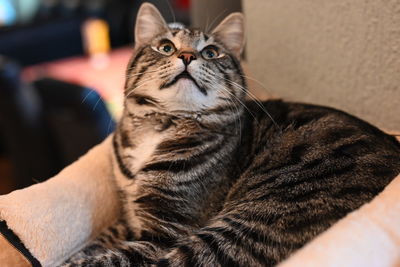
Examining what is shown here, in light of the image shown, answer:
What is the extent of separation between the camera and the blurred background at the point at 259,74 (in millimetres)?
1312

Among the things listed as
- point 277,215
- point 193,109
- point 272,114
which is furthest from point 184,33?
point 277,215

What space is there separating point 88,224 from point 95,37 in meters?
3.40

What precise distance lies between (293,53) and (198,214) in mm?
765

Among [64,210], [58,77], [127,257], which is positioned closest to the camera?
[127,257]

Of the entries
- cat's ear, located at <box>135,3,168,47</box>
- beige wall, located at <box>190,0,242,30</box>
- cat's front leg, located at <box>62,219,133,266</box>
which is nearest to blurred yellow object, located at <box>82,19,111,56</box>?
beige wall, located at <box>190,0,242,30</box>

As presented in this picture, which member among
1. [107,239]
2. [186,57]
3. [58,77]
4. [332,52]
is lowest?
[58,77]

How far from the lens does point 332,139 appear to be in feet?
3.56

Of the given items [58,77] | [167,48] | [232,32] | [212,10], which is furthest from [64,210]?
[58,77]

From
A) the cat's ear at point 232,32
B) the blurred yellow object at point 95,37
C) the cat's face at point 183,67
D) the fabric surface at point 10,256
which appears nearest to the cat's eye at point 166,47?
the cat's face at point 183,67

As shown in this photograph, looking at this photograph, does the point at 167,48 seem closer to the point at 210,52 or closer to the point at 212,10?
the point at 210,52

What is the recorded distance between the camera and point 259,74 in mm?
1736

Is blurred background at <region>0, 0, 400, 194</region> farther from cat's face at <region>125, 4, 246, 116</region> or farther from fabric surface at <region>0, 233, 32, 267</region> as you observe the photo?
fabric surface at <region>0, 233, 32, 267</region>

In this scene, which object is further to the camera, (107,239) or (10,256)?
(107,239)

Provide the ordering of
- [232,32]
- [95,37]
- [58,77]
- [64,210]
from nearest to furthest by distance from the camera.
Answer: [64,210] < [232,32] < [58,77] < [95,37]
